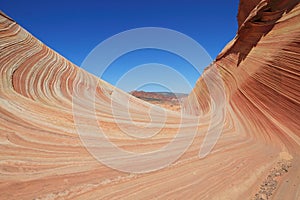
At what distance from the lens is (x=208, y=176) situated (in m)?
2.91


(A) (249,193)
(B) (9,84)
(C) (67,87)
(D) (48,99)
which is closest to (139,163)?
(A) (249,193)

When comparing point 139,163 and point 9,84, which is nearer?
point 139,163

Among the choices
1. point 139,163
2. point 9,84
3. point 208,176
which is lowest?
point 208,176

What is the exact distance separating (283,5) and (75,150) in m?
9.32

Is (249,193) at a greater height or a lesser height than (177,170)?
lesser

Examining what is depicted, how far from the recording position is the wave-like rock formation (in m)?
2.50

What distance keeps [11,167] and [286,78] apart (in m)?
7.01

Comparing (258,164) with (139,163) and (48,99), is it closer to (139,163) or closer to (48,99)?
(139,163)

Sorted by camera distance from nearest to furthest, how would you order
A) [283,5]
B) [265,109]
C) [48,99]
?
[48,99]
[265,109]
[283,5]

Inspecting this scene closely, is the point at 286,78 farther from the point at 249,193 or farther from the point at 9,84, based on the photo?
the point at 9,84

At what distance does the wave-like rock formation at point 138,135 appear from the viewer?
2500mm

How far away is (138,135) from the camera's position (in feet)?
14.7

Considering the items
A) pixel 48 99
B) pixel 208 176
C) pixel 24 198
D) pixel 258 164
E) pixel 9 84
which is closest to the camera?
pixel 24 198

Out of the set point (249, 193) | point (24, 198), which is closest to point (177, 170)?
point (249, 193)
